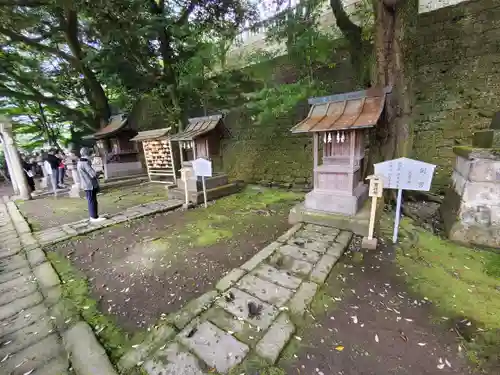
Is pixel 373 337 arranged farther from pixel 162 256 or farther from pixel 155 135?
pixel 155 135

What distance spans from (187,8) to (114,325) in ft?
34.4

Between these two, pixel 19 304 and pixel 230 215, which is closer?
pixel 19 304

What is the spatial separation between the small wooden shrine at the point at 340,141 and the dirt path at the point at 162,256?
1218 mm

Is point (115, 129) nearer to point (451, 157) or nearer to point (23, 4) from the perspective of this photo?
point (23, 4)

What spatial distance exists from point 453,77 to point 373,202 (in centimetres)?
524

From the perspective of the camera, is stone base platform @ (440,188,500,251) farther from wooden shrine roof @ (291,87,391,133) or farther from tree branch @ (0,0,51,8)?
tree branch @ (0,0,51,8)

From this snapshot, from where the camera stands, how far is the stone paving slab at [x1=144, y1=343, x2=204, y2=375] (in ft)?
6.04

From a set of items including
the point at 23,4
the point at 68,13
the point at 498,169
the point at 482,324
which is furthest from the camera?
the point at 68,13

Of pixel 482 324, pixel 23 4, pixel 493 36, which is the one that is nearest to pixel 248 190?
pixel 482 324

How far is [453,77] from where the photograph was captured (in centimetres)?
587

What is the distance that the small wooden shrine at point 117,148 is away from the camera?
420 inches

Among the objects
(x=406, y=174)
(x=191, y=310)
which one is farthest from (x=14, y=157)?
(x=406, y=174)

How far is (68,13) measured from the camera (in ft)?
29.8

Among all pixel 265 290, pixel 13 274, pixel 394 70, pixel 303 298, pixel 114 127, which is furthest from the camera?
pixel 114 127
